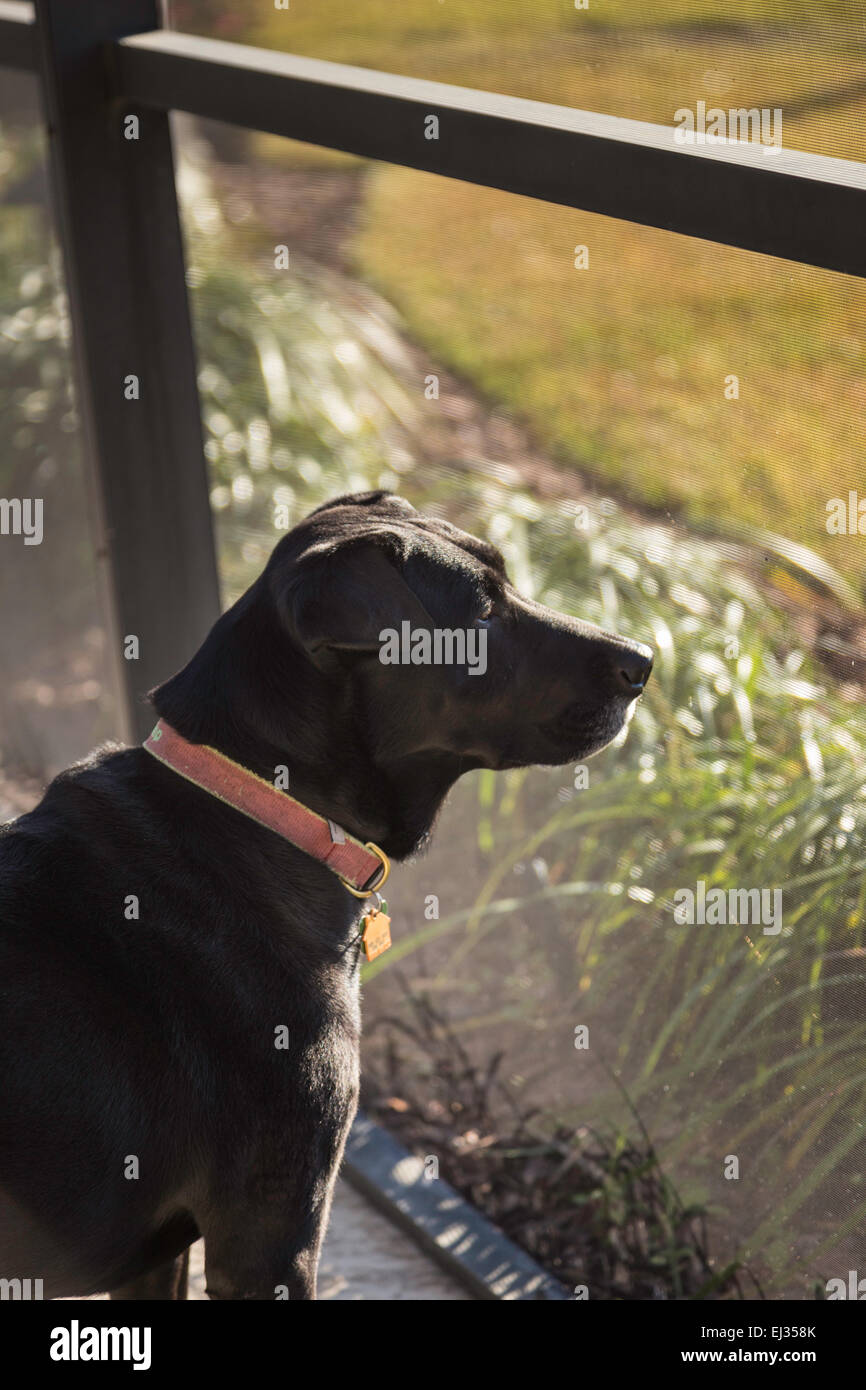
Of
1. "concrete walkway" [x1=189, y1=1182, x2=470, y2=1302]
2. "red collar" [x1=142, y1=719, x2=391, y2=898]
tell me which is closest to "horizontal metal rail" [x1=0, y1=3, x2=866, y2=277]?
"red collar" [x1=142, y1=719, x2=391, y2=898]

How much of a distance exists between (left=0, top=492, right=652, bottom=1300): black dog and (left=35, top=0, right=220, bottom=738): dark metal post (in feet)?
3.91

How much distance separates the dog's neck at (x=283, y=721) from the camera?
210cm

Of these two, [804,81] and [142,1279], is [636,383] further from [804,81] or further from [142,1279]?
[142,1279]

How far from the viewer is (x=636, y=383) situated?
9.65ft

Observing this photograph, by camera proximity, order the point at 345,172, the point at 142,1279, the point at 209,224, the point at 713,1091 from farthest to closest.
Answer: the point at 209,224 → the point at 345,172 → the point at 713,1091 → the point at 142,1279

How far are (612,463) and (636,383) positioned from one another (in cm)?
27

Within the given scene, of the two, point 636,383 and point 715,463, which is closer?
point 715,463

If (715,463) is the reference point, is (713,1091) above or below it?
below

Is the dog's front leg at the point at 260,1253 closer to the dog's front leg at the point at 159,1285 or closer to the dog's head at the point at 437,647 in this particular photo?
the dog's front leg at the point at 159,1285

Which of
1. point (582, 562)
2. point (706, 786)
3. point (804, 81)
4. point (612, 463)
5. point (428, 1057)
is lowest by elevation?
point (428, 1057)

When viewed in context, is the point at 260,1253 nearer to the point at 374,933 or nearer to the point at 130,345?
the point at 374,933

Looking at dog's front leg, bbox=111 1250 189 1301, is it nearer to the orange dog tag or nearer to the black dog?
the black dog

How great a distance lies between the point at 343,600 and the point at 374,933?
0.61 m

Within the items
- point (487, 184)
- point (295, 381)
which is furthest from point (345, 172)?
point (487, 184)
